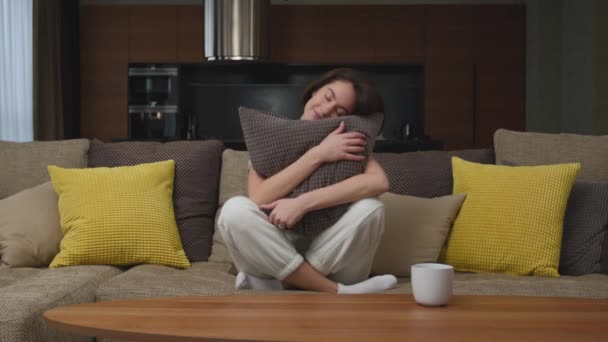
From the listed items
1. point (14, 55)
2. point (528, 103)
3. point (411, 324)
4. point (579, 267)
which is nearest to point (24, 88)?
point (14, 55)

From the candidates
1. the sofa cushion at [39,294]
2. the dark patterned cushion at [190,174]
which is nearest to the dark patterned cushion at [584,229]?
the dark patterned cushion at [190,174]

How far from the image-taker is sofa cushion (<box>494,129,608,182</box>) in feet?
8.98

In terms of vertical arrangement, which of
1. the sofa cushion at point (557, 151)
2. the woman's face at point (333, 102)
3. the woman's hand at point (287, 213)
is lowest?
the woman's hand at point (287, 213)

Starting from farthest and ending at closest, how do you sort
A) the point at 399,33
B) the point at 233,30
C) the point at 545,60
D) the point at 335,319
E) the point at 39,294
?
the point at 399,33 < the point at 545,60 < the point at 233,30 < the point at 39,294 < the point at 335,319

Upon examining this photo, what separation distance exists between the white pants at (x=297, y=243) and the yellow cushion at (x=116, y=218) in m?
0.48

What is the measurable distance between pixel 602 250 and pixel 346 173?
917 mm

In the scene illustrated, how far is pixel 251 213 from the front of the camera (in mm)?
2107

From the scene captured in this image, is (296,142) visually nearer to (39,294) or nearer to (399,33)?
(39,294)

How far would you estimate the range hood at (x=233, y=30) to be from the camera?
5.57m

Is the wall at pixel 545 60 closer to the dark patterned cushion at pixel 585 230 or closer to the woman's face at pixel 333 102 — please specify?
the dark patterned cushion at pixel 585 230

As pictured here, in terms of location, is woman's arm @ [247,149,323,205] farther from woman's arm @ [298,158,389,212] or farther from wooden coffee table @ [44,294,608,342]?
wooden coffee table @ [44,294,608,342]

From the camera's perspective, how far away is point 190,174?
9.24 ft

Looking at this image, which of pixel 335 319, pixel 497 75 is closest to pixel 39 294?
pixel 335 319

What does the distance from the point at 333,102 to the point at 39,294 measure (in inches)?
40.4
